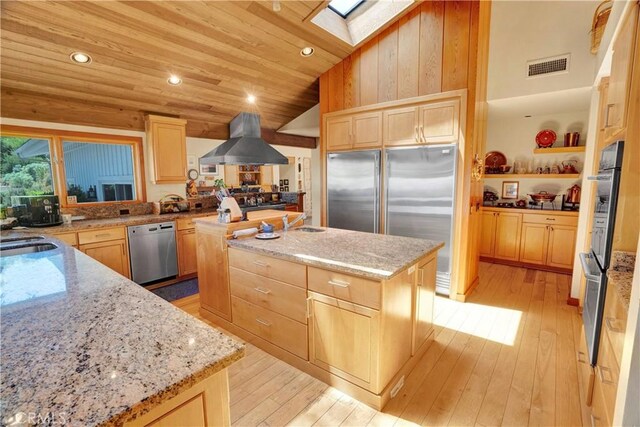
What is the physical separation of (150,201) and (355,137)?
2996 millimetres

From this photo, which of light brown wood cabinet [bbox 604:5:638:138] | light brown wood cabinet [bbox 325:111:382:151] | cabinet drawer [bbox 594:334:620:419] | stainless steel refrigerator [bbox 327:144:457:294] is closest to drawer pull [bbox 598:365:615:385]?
cabinet drawer [bbox 594:334:620:419]

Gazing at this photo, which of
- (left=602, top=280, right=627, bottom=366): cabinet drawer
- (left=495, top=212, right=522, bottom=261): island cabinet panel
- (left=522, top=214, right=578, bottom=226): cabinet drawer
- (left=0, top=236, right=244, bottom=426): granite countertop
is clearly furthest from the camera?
(left=495, top=212, right=522, bottom=261): island cabinet panel

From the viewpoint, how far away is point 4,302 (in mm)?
1137

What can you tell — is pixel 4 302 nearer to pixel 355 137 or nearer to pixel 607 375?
pixel 607 375

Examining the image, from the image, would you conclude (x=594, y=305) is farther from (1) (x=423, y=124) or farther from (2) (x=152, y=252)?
(2) (x=152, y=252)

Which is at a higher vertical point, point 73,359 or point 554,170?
point 554,170

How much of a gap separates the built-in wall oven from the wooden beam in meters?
4.66

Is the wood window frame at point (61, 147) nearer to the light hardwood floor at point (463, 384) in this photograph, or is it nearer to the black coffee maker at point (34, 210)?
the black coffee maker at point (34, 210)

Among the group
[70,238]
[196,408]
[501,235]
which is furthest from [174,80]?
[501,235]

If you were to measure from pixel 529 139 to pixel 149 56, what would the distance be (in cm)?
522

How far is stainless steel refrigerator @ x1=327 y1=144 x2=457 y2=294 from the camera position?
3.16 meters

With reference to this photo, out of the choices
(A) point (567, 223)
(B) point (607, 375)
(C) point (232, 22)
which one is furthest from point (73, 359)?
(A) point (567, 223)

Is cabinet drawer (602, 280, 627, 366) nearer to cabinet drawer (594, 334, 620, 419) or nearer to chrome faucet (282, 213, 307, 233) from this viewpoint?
cabinet drawer (594, 334, 620, 419)

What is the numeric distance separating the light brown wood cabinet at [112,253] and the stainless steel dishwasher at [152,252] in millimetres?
64
